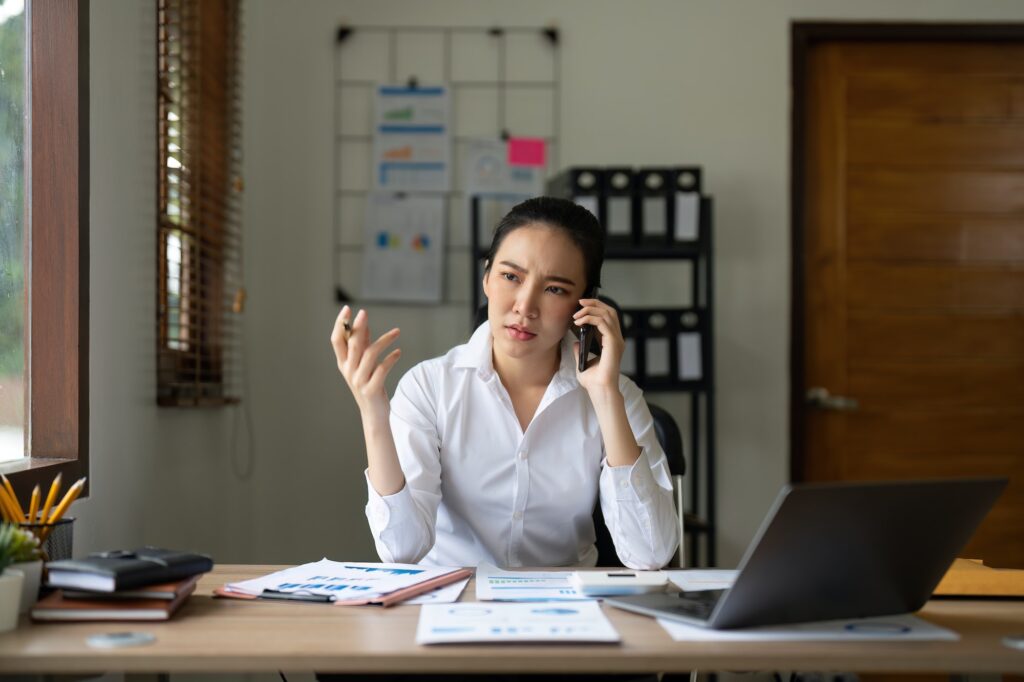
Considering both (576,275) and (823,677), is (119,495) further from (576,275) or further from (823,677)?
(823,677)

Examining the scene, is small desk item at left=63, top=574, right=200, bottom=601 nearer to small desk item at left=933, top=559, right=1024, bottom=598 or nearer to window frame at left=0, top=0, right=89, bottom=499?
window frame at left=0, top=0, right=89, bottom=499

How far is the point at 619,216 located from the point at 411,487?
5.34 ft

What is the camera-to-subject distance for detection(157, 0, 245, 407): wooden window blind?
93.7 inches

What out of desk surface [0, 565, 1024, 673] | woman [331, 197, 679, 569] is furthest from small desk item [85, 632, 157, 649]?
woman [331, 197, 679, 569]

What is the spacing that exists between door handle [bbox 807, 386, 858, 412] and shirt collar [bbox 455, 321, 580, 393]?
5.99 feet

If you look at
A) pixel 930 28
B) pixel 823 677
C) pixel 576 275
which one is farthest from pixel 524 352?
pixel 930 28

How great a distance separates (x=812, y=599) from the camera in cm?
117

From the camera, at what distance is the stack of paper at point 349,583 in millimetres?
1308

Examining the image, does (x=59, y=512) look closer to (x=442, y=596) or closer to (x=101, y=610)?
(x=101, y=610)

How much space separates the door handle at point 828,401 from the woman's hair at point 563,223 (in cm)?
189

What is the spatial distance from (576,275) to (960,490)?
818 millimetres

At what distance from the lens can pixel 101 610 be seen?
1.20 meters

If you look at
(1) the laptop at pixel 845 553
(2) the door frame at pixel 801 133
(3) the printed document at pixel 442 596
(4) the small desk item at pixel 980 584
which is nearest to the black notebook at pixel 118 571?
(3) the printed document at pixel 442 596

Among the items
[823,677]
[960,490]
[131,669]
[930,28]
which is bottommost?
[823,677]
